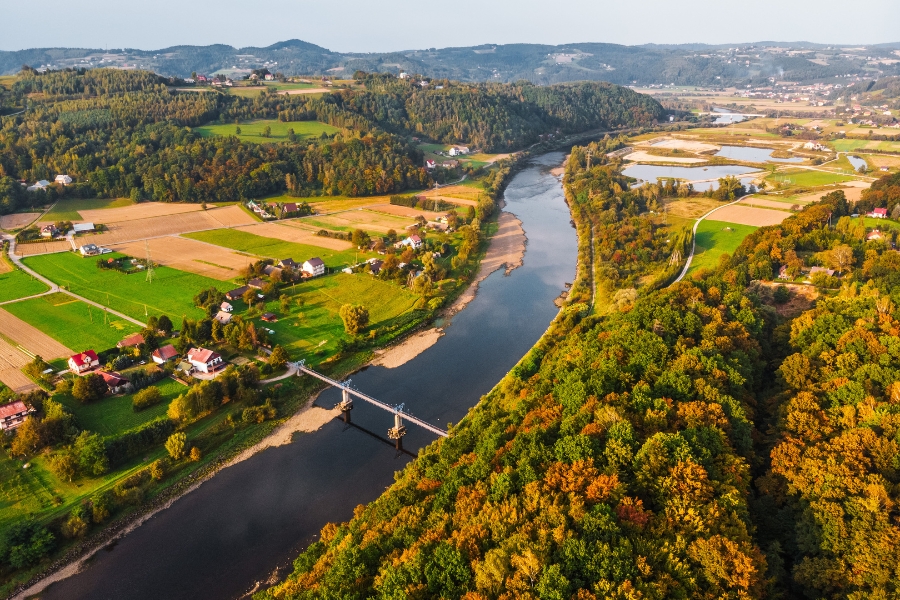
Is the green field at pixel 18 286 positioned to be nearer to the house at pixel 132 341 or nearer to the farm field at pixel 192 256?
the farm field at pixel 192 256

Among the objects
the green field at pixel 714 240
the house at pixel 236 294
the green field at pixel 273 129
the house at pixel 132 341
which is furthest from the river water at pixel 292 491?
the green field at pixel 273 129

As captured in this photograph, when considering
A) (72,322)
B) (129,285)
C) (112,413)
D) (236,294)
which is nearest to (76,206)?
(129,285)

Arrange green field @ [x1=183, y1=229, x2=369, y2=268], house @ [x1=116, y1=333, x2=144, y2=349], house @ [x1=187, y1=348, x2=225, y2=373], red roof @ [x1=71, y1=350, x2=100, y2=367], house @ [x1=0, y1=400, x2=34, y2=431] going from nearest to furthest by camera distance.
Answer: house @ [x1=0, y1=400, x2=34, y2=431] < red roof @ [x1=71, y1=350, x2=100, y2=367] < house @ [x1=187, y1=348, x2=225, y2=373] < house @ [x1=116, y1=333, x2=144, y2=349] < green field @ [x1=183, y1=229, x2=369, y2=268]

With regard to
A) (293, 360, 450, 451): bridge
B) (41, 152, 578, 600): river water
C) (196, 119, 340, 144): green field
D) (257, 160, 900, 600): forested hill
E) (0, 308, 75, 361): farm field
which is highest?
(196, 119, 340, 144): green field

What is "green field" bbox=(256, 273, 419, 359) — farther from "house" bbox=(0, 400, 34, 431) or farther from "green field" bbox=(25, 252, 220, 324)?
"house" bbox=(0, 400, 34, 431)

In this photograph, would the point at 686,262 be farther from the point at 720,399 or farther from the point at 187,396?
the point at 187,396

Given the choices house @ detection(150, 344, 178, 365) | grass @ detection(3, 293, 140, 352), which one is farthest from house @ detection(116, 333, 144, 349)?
house @ detection(150, 344, 178, 365)

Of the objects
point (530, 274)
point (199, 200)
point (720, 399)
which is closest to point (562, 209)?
point (530, 274)
